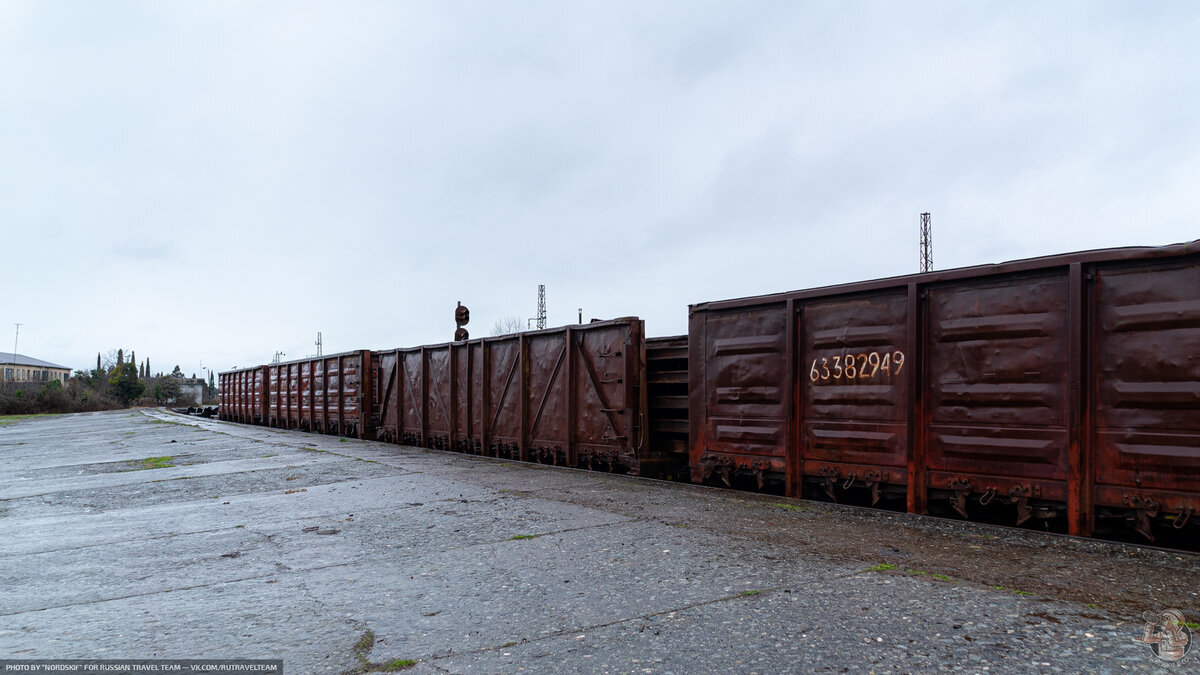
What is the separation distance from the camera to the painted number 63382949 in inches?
295

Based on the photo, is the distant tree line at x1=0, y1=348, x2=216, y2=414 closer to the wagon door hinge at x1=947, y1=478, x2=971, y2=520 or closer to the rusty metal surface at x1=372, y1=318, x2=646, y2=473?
the rusty metal surface at x1=372, y1=318, x2=646, y2=473

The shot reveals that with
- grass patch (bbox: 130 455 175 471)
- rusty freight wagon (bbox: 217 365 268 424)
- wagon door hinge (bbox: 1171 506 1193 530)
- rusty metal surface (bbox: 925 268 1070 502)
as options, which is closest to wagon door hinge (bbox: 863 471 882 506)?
rusty metal surface (bbox: 925 268 1070 502)

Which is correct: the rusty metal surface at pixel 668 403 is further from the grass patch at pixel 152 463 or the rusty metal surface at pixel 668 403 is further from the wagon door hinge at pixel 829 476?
the grass patch at pixel 152 463

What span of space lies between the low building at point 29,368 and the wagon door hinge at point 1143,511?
141 m

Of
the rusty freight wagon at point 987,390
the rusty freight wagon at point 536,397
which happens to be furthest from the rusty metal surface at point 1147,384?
the rusty freight wagon at point 536,397

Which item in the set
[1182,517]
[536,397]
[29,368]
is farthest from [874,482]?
[29,368]

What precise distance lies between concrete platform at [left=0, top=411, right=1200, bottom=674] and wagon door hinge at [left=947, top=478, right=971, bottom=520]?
0.19 meters

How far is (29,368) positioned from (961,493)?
156m

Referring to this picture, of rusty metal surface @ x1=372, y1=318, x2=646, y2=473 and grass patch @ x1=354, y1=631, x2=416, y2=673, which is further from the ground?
rusty metal surface @ x1=372, y1=318, x2=646, y2=473

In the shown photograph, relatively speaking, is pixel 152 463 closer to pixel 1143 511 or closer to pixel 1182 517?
pixel 1143 511

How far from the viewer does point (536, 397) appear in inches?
525

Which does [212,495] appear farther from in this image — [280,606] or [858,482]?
[858,482]

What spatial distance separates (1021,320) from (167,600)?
7.55 m

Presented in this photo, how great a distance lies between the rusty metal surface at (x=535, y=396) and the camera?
11.0m
